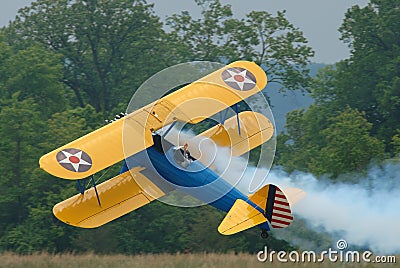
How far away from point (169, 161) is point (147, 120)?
106 cm

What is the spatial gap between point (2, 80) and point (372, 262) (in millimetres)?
33616

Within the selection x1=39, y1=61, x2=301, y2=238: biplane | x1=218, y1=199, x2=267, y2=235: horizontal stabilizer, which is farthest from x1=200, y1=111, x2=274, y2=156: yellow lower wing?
x1=218, y1=199, x2=267, y2=235: horizontal stabilizer

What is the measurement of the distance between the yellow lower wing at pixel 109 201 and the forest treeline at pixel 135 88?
8.68 metres

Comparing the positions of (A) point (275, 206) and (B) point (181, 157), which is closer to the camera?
(A) point (275, 206)

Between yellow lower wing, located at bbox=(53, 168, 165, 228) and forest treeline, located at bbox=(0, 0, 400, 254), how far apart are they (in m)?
8.68

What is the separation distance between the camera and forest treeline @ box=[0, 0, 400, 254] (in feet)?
111

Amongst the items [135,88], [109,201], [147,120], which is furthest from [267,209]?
[135,88]

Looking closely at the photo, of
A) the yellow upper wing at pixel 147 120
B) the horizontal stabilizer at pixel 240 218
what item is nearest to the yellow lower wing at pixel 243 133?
the yellow upper wing at pixel 147 120

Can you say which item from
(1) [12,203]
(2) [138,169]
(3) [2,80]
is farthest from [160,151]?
(3) [2,80]

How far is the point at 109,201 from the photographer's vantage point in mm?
21547

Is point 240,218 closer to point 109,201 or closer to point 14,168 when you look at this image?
point 109,201

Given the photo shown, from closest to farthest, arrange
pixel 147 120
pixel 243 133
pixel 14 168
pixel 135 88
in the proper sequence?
pixel 147 120 < pixel 243 133 < pixel 14 168 < pixel 135 88

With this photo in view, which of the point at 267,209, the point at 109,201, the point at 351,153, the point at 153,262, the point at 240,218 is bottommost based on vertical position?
the point at 153,262

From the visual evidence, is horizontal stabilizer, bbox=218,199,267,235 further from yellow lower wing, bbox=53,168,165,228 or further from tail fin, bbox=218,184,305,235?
yellow lower wing, bbox=53,168,165,228
